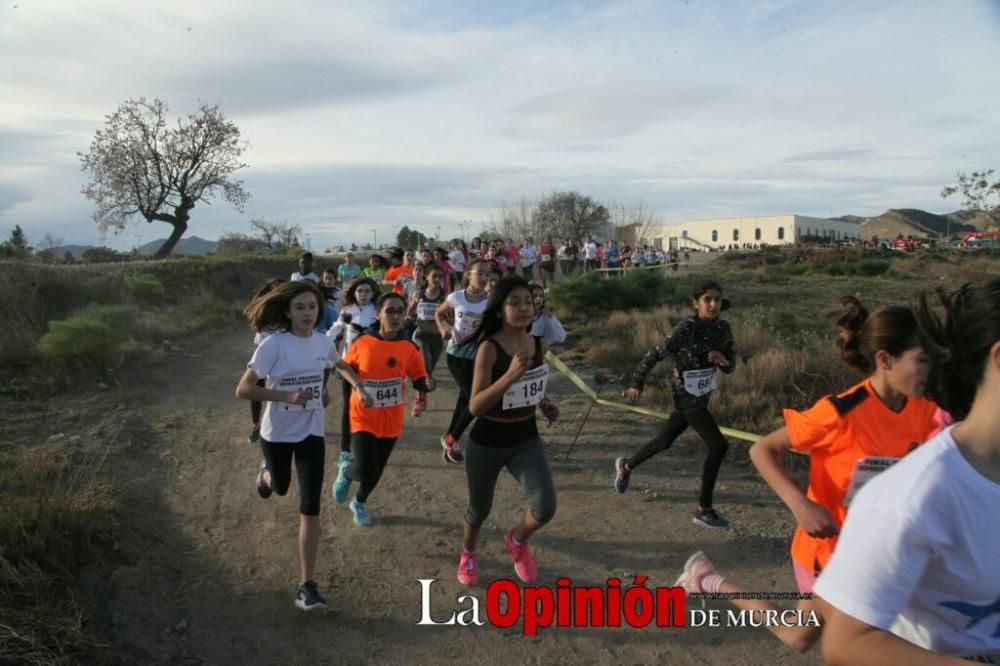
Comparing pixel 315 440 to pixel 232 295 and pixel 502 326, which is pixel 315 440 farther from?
pixel 232 295

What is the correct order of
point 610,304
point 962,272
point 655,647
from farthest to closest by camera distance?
point 962,272 < point 610,304 < point 655,647

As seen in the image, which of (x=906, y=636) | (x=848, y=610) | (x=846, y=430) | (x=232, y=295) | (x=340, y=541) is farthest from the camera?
(x=232, y=295)

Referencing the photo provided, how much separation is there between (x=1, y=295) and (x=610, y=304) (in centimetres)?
1227

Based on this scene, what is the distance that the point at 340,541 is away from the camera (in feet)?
16.5

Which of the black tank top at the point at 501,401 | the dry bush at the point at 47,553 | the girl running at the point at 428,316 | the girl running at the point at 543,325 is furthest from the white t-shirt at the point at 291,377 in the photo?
the girl running at the point at 428,316

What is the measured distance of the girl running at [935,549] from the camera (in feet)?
4.35

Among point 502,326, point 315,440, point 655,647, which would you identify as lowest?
point 655,647

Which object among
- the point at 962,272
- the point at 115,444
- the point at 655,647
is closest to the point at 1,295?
the point at 115,444

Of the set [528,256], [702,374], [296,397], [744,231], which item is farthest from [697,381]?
[744,231]

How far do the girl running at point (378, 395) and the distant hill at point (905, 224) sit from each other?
112 metres

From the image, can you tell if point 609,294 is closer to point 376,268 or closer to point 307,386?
point 376,268

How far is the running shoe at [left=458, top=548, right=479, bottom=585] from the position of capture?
14.2 ft

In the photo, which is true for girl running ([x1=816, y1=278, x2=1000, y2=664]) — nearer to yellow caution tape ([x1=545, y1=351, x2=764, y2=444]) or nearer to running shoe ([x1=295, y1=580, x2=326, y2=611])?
running shoe ([x1=295, y1=580, x2=326, y2=611])

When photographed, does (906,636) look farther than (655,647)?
No
